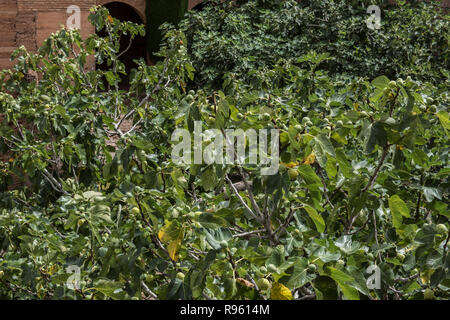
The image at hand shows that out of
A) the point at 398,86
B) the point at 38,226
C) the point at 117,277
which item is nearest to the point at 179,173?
the point at 117,277

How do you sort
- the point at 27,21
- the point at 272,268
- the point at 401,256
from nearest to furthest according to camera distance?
the point at 272,268 → the point at 401,256 → the point at 27,21

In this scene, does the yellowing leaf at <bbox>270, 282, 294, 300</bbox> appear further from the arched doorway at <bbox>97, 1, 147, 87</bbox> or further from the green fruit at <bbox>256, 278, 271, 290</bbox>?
the arched doorway at <bbox>97, 1, 147, 87</bbox>

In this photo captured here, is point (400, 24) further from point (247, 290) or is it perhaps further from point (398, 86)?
point (247, 290)

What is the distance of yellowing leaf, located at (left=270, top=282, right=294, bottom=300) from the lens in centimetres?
126

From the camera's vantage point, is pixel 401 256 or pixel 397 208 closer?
pixel 397 208

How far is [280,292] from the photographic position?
1.26m

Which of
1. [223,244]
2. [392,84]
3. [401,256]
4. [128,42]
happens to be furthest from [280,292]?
[128,42]

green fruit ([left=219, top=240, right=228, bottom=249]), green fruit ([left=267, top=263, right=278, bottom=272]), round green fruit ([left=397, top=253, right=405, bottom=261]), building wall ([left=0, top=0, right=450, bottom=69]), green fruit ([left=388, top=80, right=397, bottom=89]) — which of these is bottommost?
round green fruit ([left=397, top=253, right=405, bottom=261])

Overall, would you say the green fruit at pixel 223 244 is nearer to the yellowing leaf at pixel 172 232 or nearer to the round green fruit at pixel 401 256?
the yellowing leaf at pixel 172 232

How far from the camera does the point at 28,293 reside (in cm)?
247

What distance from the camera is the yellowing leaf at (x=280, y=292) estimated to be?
126cm

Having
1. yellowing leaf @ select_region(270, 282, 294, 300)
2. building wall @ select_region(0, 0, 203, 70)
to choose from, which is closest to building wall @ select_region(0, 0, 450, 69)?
building wall @ select_region(0, 0, 203, 70)

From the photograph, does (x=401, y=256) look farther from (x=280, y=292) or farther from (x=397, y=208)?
(x=280, y=292)

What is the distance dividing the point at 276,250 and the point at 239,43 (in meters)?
6.01
